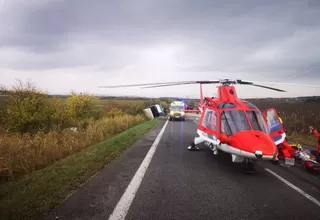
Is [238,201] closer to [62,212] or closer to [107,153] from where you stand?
[62,212]

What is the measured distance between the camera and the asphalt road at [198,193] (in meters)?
3.83

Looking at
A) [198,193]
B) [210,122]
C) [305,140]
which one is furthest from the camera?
[305,140]

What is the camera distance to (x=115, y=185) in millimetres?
5090

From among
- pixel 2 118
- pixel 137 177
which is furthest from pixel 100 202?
pixel 2 118

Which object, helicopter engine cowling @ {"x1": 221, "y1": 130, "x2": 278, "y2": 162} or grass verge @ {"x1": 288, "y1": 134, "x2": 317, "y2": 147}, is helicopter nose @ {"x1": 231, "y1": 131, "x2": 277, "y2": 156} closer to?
helicopter engine cowling @ {"x1": 221, "y1": 130, "x2": 278, "y2": 162}

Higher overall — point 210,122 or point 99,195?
point 210,122

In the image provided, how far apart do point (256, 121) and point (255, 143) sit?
112cm

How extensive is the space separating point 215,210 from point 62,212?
8.91 feet

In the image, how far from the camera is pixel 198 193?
189 inches

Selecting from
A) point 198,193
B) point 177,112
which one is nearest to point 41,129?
point 198,193

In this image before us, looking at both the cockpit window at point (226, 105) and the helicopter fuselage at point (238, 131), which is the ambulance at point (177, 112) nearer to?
the helicopter fuselage at point (238, 131)

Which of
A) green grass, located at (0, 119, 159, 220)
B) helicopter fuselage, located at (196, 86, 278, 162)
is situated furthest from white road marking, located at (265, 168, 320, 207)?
green grass, located at (0, 119, 159, 220)

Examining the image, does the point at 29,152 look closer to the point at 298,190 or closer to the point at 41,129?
the point at 298,190

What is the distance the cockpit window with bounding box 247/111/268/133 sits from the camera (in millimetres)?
6512
